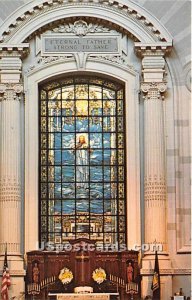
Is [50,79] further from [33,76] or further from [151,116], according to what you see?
[151,116]

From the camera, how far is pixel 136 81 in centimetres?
2903

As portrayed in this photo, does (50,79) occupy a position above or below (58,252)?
above

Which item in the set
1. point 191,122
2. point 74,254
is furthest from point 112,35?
point 74,254

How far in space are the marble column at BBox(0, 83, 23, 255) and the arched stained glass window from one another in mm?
1023

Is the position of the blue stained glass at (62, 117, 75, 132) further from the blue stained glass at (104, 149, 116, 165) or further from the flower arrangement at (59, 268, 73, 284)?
the flower arrangement at (59, 268, 73, 284)

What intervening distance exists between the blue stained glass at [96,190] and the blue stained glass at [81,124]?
64.7 inches

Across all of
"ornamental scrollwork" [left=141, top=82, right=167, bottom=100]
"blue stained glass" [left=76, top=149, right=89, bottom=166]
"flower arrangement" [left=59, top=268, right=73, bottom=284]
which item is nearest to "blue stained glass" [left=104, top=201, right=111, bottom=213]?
"blue stained glass" [left=76, top=149, right=89, bottom=166]

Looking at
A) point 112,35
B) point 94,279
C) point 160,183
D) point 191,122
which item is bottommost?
point 94,279

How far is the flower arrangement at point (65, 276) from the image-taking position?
27.6 meters

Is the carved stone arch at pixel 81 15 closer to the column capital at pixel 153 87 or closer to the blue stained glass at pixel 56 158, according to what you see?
the column capital at pixel 153 87

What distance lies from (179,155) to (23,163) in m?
4.45

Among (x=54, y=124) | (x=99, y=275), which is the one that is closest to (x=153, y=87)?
(x=54, y=124)

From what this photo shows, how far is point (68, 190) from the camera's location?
1147 inches

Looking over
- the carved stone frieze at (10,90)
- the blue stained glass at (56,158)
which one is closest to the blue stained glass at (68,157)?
the blue stained glass at (56,158)
